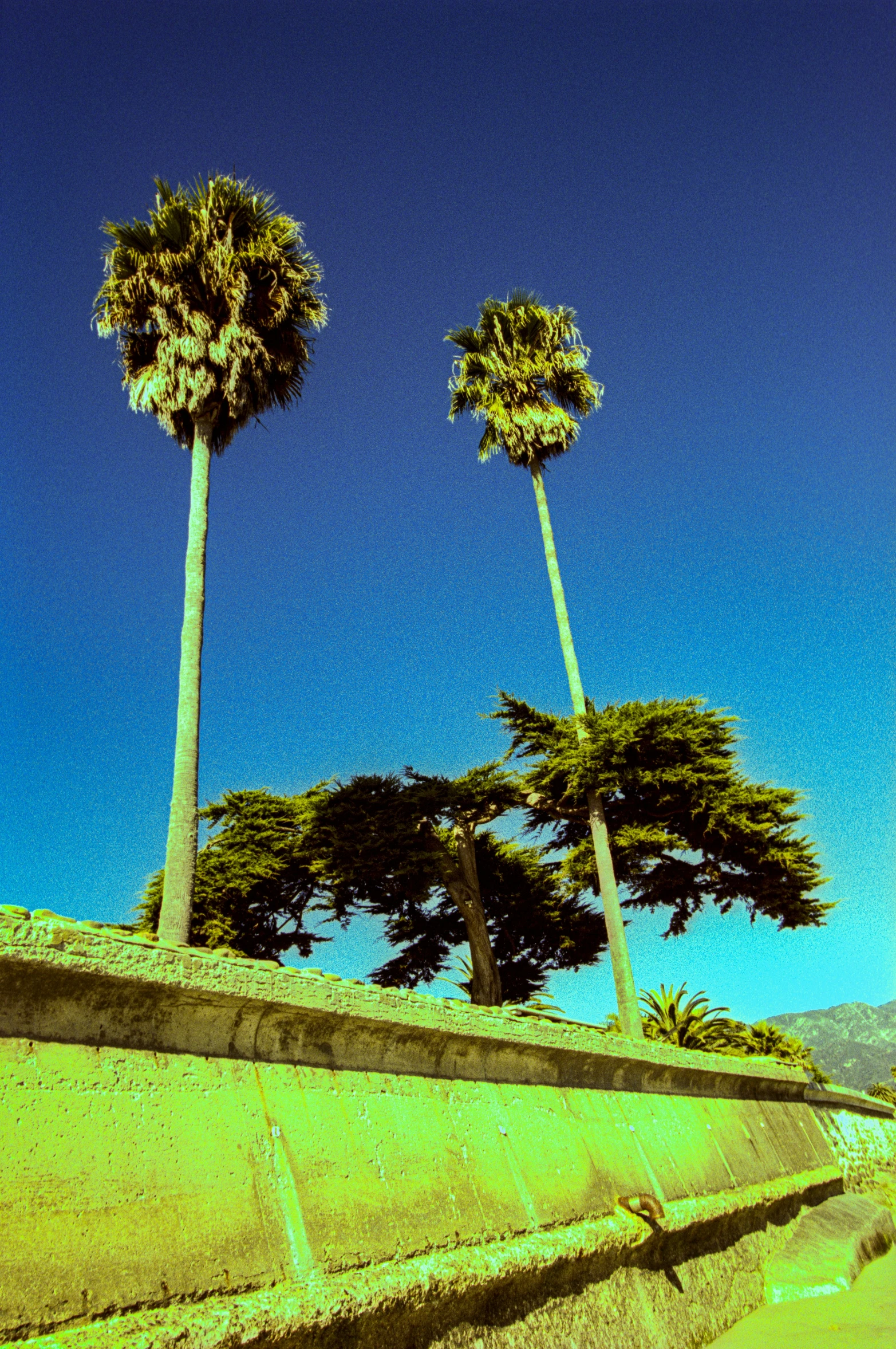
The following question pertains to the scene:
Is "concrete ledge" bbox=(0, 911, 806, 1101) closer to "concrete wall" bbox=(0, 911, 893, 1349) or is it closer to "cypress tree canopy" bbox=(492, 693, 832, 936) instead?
"concrete wall" bbox=(0, 911, 893, 1349)

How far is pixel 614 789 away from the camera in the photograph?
1830 centimetres

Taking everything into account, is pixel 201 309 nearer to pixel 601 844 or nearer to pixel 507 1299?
pixel 601 844

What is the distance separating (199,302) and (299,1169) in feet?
49.3

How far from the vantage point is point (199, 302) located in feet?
48.6

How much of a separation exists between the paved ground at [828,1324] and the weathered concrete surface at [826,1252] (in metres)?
0.13

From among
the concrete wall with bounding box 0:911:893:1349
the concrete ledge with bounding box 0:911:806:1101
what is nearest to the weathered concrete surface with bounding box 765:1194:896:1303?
the concrete wall with bounding box 0:911:893:1349

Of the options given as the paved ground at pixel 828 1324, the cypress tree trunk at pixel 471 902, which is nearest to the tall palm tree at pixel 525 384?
the cypress tree trunk at pixel 471 902

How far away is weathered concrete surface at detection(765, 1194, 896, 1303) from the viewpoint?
23.7ft

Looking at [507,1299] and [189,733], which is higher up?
[189,733]

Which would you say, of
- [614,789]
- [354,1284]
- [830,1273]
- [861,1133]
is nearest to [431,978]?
[614,789]

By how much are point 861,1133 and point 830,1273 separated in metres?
7.73

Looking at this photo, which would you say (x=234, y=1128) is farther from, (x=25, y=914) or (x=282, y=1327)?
(x=25, y=914)

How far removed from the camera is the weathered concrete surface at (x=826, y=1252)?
722cm

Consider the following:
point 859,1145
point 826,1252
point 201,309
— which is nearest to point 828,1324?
point 826,1252
